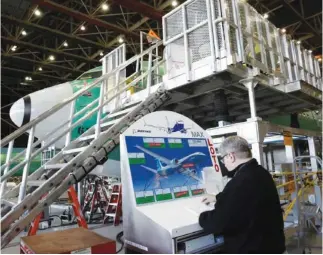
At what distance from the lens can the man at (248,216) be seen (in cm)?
183

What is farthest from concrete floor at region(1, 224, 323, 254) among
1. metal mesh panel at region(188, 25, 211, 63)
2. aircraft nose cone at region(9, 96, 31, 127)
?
metal mesh panel at region(188, 25, 211, 63)

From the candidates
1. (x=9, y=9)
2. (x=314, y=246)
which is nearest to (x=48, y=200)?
(x=314, y=246)

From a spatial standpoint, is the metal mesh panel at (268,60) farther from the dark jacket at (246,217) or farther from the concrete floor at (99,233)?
the concrete floor at (99,233)

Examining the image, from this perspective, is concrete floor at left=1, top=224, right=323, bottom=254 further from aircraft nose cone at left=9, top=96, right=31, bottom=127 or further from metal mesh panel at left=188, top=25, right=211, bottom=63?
metal mesh panel at left=188, top=25, right=211, bottom=63

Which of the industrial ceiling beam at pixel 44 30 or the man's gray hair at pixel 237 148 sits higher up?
the industrial ceiling beam at pixel 44 30

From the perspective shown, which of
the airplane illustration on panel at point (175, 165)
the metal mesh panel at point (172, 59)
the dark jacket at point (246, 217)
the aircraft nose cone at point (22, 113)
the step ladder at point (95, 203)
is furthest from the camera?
the step ladder at point (95, 203)

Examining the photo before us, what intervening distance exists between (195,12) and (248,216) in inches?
131

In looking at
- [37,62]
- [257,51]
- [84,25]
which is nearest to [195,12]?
[257,51]

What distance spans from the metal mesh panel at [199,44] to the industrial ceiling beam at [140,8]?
5940 millimetres

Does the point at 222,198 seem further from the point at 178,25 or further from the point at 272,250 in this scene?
the point at 178,25

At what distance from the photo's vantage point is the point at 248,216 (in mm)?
1840

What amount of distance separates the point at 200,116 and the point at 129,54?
35.9ft

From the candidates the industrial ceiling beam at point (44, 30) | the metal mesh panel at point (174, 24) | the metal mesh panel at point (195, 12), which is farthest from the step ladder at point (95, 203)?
the industrial ceiling beam at point (44, 30)

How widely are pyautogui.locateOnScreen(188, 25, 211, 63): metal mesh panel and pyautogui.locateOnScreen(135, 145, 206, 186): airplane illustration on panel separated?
1912mm
